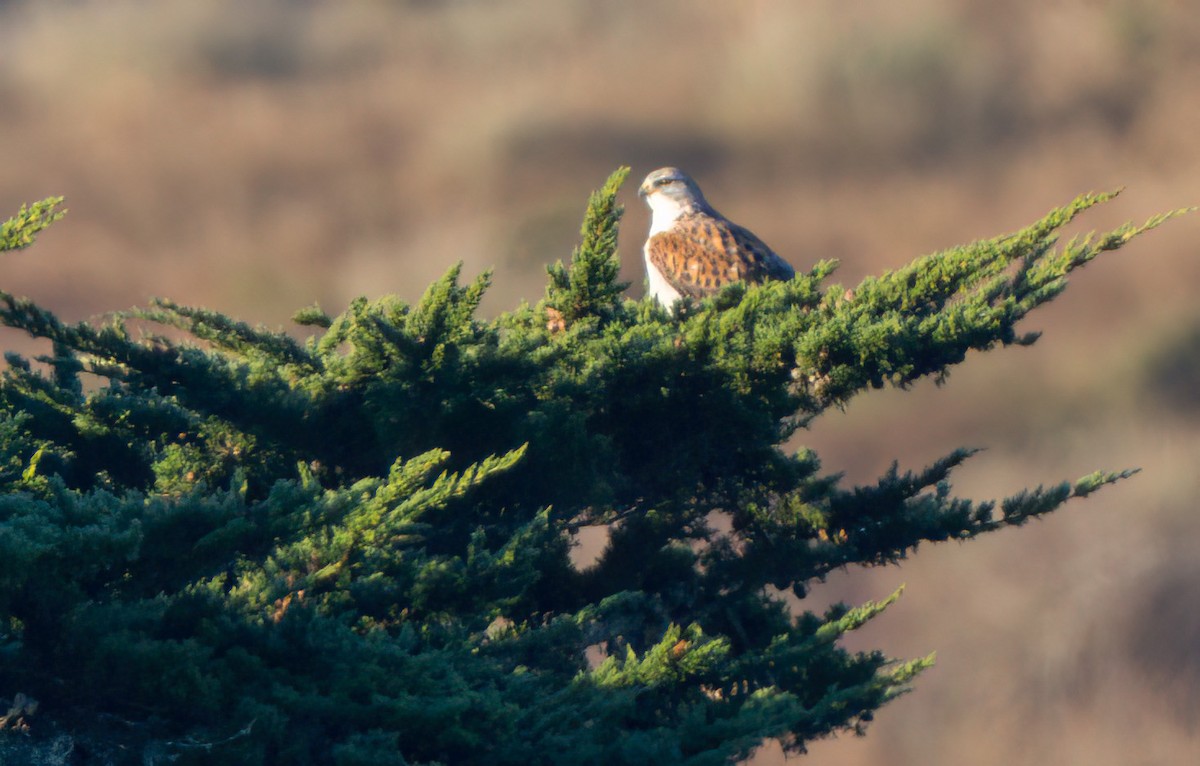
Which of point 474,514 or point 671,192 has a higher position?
point 671,192

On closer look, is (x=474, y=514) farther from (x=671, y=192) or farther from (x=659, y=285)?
(x=671, y=192)

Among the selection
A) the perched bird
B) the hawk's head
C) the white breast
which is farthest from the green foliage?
the hawk's head

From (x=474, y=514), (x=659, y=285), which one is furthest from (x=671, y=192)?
(x=474, y=514)

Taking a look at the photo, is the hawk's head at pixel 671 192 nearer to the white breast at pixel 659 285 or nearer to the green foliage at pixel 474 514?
the white breast at pixel 659 285

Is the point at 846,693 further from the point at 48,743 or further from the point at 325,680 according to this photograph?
the point at 48,743

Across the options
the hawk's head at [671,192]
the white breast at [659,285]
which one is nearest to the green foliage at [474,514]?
the white breast at [659,285]

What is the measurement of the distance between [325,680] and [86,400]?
181 centimetres

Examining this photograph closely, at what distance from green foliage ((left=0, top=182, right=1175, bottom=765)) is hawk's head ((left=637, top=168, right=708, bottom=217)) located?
4194 millimetres

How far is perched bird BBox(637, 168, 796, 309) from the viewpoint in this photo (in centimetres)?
738

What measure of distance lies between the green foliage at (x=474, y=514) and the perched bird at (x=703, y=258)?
2227mm

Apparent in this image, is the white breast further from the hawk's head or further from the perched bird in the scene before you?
the hawk's head

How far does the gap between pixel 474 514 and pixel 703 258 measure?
3.33 meters

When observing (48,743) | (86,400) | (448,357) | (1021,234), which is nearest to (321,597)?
(48,743)

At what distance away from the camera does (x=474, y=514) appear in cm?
460
